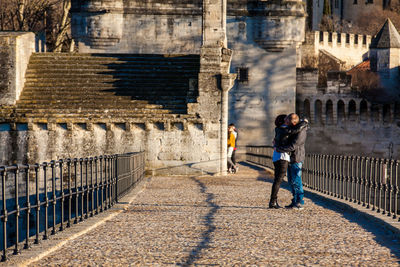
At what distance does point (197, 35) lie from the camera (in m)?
41.3

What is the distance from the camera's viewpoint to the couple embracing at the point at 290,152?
557 inches

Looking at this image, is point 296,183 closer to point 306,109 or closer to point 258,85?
point 258,85

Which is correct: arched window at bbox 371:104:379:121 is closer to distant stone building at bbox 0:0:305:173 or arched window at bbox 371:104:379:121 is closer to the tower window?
the tower window

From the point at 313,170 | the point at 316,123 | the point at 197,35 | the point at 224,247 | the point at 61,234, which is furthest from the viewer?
the point at 316,123

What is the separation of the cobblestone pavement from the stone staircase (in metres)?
8.71

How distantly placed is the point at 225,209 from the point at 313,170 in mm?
5391

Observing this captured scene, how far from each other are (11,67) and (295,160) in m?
13.6

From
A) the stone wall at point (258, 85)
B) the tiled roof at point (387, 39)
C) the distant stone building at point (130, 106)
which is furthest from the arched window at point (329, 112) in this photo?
the distant stone building at point (130, 106)

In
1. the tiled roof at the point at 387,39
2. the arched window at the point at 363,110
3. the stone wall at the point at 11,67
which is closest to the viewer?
the stone wall at the point at 11,67

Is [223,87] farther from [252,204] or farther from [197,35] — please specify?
[197,35]

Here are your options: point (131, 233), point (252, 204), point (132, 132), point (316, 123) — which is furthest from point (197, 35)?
point (131, 233)

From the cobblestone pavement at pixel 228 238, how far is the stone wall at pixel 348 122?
3707cm

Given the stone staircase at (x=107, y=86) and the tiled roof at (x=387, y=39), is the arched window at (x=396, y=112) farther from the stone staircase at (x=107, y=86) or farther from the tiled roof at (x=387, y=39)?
the stone staircase at (x=107, y=86)

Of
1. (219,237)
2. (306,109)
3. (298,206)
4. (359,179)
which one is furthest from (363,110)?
(219,237)
